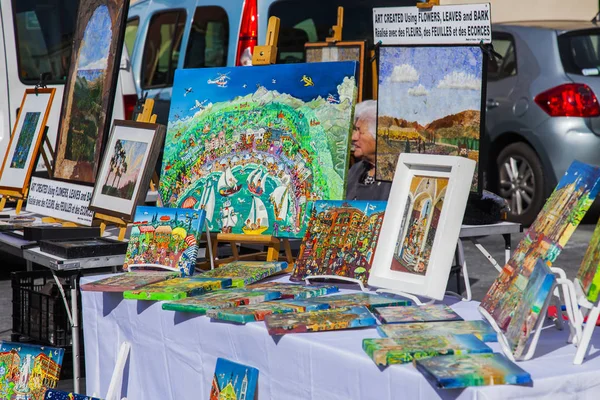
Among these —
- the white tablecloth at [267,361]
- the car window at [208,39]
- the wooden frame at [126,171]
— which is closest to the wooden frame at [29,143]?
the wooden frame at [126,171]

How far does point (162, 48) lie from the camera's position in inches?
372

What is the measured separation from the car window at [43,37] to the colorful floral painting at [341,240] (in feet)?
15.1

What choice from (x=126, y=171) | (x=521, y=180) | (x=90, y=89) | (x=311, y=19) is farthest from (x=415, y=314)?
(x=521, y=180)

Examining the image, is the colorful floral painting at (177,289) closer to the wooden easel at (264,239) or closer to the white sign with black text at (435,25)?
the wooden easel at (264,239)

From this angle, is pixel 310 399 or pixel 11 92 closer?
pixel 310 399

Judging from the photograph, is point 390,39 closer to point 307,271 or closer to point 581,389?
point 307,271

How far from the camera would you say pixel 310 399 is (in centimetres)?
275

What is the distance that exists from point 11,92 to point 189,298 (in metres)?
4.79

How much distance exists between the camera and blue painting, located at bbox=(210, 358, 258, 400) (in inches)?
115

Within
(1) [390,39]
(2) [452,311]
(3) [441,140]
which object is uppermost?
(1) [390,39]

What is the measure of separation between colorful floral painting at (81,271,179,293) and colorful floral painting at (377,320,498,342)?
108 centimetres

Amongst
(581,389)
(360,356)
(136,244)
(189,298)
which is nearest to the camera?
(581,389)

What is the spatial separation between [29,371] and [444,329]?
158cm

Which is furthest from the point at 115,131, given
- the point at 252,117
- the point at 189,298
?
the point at 189,298
